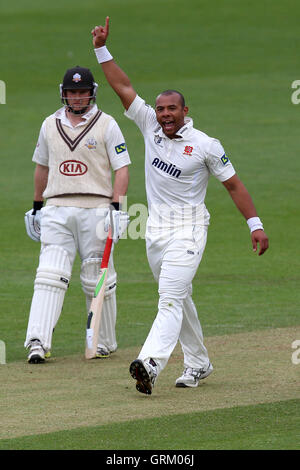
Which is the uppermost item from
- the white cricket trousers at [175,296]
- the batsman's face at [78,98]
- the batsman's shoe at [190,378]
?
the batsman's face at [78,98]

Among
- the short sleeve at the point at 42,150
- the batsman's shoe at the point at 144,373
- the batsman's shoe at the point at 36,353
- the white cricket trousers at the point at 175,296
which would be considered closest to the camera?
the batsman's shoe at the point at 144,373

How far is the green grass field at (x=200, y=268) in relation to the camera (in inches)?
269

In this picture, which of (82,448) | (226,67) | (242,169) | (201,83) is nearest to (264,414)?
(82,448)

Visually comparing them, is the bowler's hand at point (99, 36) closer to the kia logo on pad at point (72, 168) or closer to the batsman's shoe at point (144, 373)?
the kia logo on pad at point (72, 168)

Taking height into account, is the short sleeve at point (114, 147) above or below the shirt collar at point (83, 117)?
below

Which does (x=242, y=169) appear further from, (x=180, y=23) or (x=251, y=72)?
(x=180, y=23)

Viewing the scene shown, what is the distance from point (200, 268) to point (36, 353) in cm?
533

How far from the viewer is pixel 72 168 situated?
30.5ft

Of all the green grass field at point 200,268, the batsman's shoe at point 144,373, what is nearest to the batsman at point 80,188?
the green grass field at point 200,268

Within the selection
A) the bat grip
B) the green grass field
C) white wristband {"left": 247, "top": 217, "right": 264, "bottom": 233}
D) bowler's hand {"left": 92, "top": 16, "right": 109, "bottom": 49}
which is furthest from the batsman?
white wristband {"left": 247, "top": 217, "right": 264, "bottom": 233}

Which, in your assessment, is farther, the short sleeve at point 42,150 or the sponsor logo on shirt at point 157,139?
the short sleeve at point 42,150

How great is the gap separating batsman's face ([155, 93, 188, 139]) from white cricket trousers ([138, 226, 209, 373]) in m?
0.71

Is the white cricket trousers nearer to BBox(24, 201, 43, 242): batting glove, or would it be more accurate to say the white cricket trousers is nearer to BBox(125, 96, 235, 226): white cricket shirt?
BBox(125, 96, 235, 226): white cricket shirt

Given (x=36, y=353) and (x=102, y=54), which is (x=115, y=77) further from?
(x=36, y=353)
